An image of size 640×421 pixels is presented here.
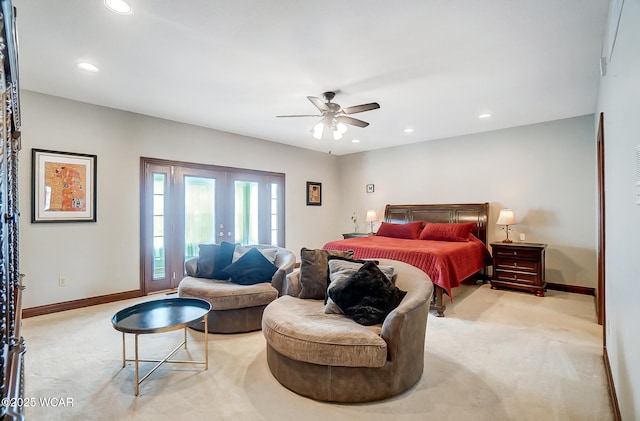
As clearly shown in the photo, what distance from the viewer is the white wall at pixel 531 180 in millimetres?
4754

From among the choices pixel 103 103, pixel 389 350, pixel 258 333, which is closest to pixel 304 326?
pixel 389 350

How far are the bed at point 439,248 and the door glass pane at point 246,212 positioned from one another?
1754 millimetres

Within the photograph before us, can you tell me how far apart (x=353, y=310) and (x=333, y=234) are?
17.9ft

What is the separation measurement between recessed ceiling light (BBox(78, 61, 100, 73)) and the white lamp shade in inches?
227

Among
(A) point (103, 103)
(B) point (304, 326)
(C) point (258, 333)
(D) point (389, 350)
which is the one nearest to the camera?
(D) point (389, 350)

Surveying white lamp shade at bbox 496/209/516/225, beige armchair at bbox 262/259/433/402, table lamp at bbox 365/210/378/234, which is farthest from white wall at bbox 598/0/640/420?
table lamp at bbox 365/210/378/234

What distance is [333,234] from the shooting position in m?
7.86

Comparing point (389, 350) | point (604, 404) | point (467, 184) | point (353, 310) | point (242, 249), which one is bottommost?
point (604, 404)

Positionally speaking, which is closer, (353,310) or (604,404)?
(604,404)

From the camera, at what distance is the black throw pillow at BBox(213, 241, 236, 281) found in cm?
369

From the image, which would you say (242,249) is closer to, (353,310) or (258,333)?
(258,333)

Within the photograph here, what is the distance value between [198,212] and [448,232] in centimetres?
425

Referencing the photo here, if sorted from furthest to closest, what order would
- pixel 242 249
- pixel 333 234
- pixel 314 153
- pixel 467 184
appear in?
pixel 333 234 < pixel 314 153 < pixel 467 184 < pixel 242 249

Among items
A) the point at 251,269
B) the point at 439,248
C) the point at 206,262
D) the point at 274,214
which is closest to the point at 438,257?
the point at 439,248
